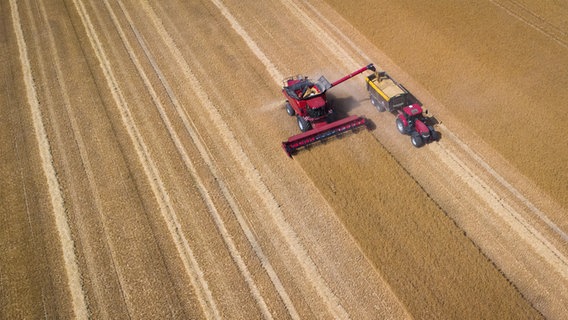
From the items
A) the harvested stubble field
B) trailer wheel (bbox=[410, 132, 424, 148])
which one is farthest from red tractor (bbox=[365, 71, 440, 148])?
the harvested stubble field

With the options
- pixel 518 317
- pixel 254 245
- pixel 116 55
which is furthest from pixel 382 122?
pixel 116 55

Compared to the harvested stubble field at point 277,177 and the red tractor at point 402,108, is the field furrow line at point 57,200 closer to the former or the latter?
the harvested stubble field at point 277,177

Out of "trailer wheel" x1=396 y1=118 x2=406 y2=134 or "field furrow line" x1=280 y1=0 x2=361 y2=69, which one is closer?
"trailer wheel" x1=396 y1=118 x2=406 y2=134

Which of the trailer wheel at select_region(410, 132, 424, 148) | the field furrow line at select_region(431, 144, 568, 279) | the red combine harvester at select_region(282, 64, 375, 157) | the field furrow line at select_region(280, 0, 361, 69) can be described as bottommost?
the field furrow line at select_region(431, 144, 568, 279)

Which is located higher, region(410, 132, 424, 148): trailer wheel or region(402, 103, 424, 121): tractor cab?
region(402, 103, 424, 121): tractor cab

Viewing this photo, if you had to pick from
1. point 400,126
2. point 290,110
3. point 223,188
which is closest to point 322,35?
point 290,110

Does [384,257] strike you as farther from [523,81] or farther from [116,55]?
[116,55]

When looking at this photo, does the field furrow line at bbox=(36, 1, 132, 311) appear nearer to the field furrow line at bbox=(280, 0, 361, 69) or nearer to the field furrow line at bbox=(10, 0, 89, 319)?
the field furrow line at bbox=(10, 0, 89, 319)
